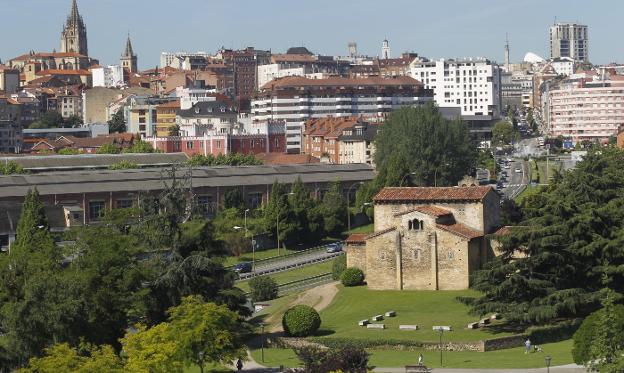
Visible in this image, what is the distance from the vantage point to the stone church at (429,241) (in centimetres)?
7062

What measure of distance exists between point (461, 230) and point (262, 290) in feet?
37.2

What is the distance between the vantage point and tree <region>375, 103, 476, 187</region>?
388 feet

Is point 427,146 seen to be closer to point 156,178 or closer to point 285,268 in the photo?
point 156,178

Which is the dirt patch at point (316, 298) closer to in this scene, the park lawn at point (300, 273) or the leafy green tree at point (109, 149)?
the park lawn at point (300, 273)

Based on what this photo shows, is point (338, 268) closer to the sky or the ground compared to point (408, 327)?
closer to the sky

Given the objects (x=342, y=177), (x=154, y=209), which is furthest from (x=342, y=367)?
(x=342, y=177)

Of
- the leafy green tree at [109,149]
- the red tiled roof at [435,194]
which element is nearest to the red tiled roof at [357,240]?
the red tiled roof at [435,194]

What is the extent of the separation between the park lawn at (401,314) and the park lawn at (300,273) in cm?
1073

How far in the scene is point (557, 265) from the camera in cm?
6350

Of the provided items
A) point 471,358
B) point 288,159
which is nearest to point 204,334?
point 471,358

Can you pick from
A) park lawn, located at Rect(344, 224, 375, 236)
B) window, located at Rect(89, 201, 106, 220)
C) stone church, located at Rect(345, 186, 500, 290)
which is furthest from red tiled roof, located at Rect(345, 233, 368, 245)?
window, located at Rect(89, 201, 106, 220)

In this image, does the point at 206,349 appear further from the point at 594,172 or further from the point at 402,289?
the point at 594,172

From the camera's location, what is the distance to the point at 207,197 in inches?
4429

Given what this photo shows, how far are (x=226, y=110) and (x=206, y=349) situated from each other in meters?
141
